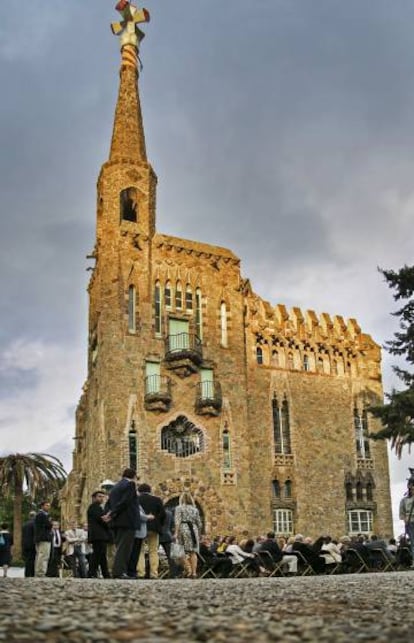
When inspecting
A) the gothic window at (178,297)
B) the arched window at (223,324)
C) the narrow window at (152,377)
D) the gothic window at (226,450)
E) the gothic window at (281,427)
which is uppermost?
the gothic window at (178,297)

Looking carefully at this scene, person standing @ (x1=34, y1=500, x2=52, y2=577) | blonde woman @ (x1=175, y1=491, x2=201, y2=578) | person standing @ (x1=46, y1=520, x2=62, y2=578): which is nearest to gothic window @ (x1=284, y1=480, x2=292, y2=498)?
person standing @ (x1=46, y1=520, x2=62, y2=578)

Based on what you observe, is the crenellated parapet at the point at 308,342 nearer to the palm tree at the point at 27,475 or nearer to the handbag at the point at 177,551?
the palm tree at the point at 27,475

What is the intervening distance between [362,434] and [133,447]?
41.1 ft

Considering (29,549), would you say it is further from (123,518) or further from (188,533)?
(123,518)

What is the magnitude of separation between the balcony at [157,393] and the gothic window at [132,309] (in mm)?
2467

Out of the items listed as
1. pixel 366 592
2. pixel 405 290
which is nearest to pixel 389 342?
pixel 405 290

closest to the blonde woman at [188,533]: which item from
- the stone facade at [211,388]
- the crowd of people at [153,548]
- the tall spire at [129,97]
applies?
the crowd of people at [153,548]

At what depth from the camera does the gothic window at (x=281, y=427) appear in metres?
37.4

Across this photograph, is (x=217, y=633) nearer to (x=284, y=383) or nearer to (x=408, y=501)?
(x=408, y=501)

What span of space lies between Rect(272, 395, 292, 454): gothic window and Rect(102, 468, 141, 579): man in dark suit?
24474 millimetres

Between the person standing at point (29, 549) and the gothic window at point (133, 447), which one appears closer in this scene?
the person standing at point (29, 549)

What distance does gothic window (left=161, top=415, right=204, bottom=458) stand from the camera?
34.3m

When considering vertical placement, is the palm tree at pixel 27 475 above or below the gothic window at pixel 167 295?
below

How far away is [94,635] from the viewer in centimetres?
494
